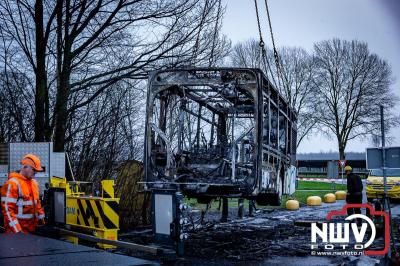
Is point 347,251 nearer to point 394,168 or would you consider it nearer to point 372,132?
point 394,168

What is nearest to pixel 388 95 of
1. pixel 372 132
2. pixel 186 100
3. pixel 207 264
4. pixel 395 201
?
pixel 372 132

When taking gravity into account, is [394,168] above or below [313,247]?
above

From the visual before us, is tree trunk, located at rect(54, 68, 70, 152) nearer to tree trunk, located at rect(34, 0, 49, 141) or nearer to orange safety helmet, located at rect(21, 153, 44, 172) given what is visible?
tree trunk, located at rect(34, 0, 49, 141)

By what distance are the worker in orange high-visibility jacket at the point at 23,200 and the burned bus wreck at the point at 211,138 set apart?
188 inches

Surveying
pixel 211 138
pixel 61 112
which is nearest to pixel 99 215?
pixel 61 112

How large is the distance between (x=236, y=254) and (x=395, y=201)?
16.9 metres

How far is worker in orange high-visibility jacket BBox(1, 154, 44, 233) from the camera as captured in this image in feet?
22.0

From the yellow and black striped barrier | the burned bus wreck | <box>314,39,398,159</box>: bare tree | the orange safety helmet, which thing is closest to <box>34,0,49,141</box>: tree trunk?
the burned bus wreck

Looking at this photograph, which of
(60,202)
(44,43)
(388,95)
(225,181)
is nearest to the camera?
(60,202)

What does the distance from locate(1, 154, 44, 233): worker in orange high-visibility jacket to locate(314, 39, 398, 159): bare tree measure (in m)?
40.2

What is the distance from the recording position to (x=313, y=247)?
35.4 ft

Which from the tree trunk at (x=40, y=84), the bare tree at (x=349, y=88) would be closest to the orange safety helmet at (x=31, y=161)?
the tree trunk at (x=40, y=84)

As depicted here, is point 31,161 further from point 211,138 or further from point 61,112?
point 211,138

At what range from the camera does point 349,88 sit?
1777 inches
